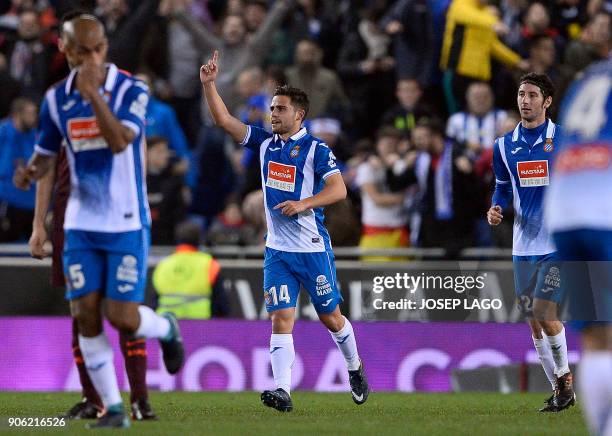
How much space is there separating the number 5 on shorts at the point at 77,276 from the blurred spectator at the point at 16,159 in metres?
7.86

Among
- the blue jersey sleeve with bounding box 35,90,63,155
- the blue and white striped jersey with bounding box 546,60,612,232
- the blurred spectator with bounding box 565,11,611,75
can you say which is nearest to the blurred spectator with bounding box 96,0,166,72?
the blurred spectator with bounding box 565,11,611,75

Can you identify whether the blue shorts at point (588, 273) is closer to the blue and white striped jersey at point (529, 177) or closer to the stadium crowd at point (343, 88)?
the blue and white striped jersey at point (529, 177)

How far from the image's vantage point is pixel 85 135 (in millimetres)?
8016

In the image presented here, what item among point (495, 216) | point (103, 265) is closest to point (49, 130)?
point (103, 265)

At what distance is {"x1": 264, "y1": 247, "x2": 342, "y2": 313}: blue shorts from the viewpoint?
33.6 feet

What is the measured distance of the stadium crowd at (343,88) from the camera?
591 inches

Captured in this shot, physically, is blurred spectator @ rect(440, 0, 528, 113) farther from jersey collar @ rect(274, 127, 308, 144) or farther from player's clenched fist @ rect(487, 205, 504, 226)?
jersey collar @ rect(274, 127, 308, 144)

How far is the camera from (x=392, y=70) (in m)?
17.3

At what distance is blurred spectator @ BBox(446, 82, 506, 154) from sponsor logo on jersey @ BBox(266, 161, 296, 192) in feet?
17.3

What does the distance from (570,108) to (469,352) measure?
7.45 metres

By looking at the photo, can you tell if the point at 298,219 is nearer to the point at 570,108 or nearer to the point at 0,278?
the point at 570,108

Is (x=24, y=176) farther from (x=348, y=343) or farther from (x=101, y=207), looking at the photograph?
(x=348, y=343)

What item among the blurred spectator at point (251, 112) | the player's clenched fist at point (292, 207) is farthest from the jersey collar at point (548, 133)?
the blurred spectator at point (251, 112)

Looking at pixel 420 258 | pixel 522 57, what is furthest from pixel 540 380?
pixel 522 57
